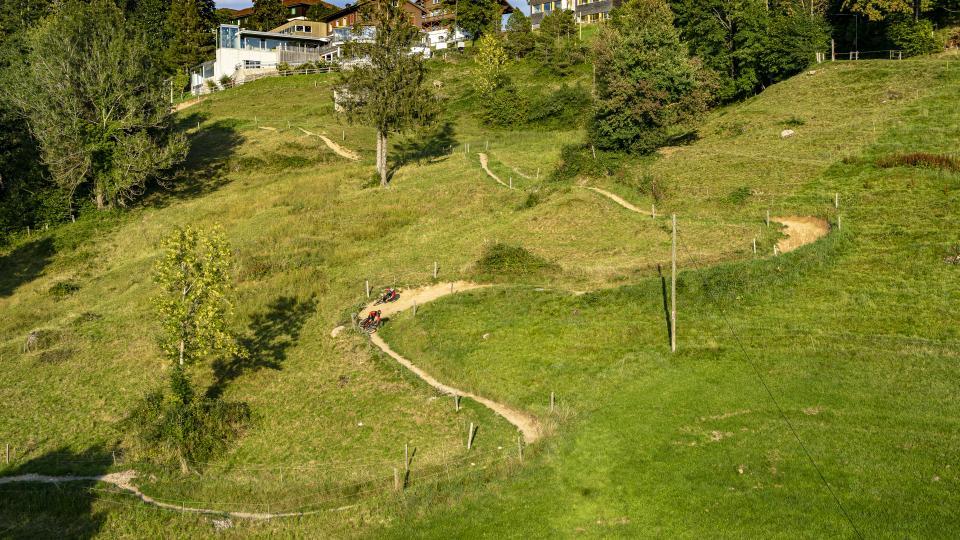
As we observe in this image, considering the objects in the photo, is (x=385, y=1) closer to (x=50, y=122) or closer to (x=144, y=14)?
(x=50, y=122)

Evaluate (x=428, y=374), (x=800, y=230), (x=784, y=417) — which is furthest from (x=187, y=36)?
(x=784, y=417)

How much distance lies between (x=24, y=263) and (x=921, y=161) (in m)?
82.7

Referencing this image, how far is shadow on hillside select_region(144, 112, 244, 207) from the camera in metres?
87.4

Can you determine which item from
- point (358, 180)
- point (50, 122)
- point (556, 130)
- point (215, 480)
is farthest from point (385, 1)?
point (215, 480)

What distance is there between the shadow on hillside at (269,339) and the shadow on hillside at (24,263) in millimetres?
29048

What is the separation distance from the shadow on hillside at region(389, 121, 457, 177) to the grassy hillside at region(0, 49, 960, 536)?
8.08 metres

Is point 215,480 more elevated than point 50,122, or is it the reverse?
point 50,122

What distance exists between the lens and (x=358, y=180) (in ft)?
277

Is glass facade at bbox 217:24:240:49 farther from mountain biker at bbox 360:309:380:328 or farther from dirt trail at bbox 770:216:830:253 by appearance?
dirt trail at bbox 770:216:830:253

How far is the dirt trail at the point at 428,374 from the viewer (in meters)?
36.5

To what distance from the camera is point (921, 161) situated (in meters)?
60.7

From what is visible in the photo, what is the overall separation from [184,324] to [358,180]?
44121mm

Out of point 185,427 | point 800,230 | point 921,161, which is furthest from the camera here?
point 921,161

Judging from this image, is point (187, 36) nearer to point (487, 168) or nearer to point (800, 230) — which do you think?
point (487, 168)
